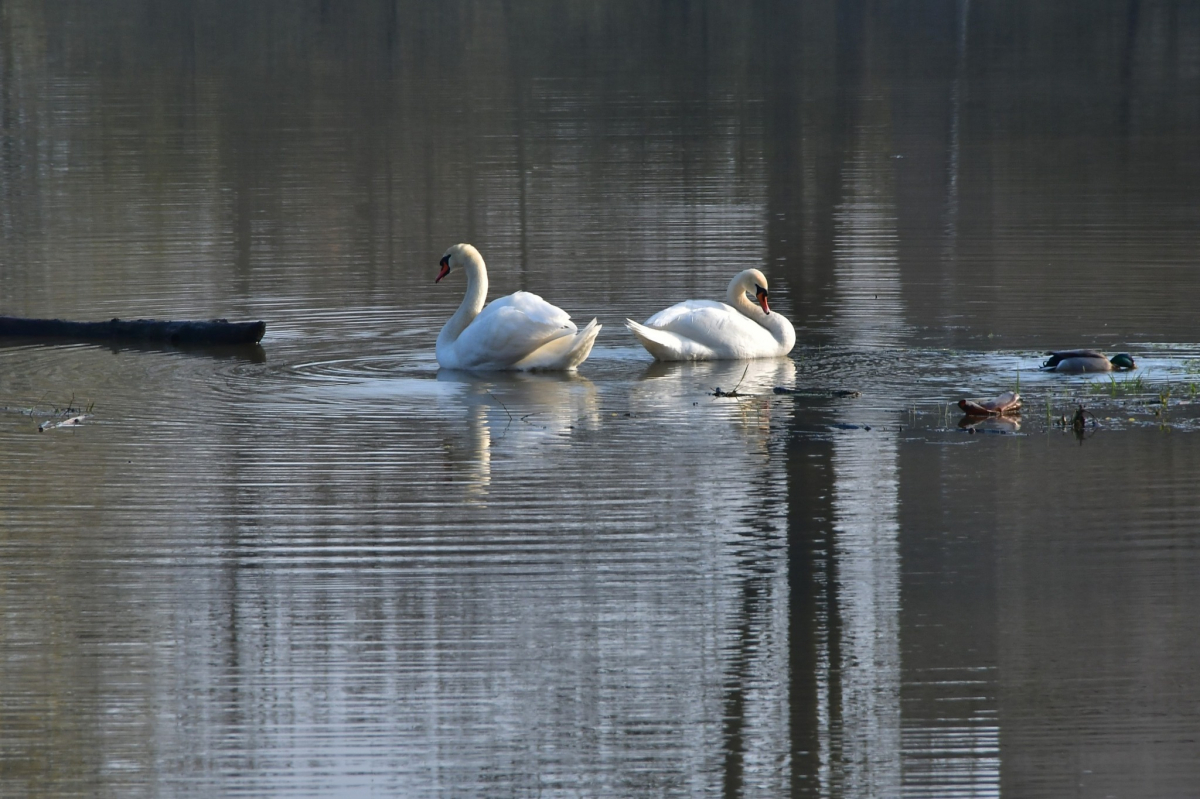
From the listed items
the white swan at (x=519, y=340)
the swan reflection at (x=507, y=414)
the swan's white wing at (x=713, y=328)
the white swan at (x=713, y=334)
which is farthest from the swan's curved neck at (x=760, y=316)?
the swan reflection at (x=507, y=414)

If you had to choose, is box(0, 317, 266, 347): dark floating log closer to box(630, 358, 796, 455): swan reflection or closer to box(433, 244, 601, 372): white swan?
box(433, 244, 601, 372): white swan

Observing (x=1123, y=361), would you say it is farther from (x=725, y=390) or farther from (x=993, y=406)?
(x=725, y=390)

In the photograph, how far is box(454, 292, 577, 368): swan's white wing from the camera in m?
15.0

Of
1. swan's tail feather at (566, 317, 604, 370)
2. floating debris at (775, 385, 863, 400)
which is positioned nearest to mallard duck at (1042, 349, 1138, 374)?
floating debris at (775, 385, 863, 400)

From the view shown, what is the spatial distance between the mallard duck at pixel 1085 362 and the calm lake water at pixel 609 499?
6.8 inches

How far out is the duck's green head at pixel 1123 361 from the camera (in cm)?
1446

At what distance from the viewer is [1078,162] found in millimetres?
30453

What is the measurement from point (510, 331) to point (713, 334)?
70.3 inches

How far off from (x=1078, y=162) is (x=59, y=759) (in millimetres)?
25655

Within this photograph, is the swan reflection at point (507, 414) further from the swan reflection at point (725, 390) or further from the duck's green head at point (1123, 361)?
the duck's green head at point (1123, 361)

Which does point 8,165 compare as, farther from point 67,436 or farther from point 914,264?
point 67,436

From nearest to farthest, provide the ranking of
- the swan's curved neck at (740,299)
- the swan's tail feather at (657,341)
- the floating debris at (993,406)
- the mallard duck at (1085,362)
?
the floating debris at (993,406) → the mallard duck at (1085,362) → the swan's tail feather at (657,341) → the swan's curved neck at (740,299)

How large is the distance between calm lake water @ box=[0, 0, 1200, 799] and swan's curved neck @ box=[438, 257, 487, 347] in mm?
358

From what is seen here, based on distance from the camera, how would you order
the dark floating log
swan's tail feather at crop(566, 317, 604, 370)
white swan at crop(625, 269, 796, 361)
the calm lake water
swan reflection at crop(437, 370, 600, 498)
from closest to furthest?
the calm lake water < swan reflection at crop(437, 370, 600, 498) < swan's tail feather at crop(566, 317, 604, 370) < white swan at crop(625, 269, 796, 361) < the dark floating log
